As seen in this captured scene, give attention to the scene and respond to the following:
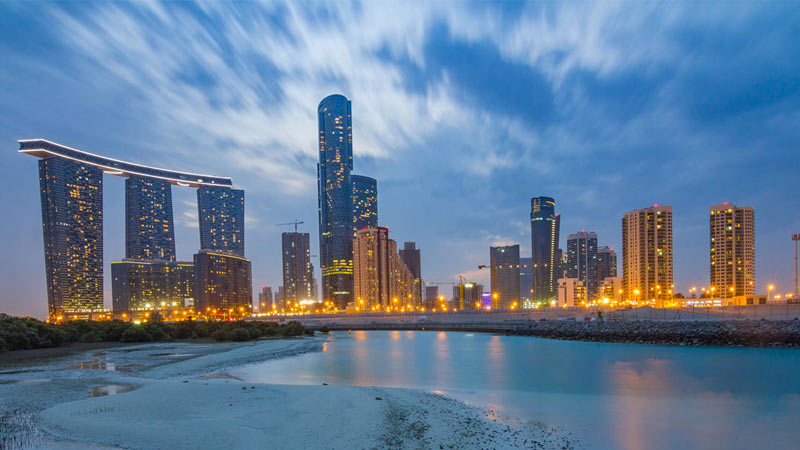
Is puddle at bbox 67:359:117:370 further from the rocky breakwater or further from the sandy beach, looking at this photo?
the rocky breakwater

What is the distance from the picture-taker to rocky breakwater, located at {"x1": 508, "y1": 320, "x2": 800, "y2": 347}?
2333 inches

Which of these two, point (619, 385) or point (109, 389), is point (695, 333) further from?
point (109, 389)

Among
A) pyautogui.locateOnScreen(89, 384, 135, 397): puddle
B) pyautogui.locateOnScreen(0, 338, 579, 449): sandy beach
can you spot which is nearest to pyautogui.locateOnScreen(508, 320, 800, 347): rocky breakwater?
pyautogui.locateOnScreen(0, 338, 579, 449): sandy beach

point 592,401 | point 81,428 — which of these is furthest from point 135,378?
point 592,401

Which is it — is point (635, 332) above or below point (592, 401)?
below

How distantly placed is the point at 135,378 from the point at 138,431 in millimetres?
15439

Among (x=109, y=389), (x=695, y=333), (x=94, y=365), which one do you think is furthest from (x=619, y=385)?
(x=94, y=365)

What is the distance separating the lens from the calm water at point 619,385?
19781 mm

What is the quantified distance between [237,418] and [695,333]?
2760 inches

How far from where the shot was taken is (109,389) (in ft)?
83.1

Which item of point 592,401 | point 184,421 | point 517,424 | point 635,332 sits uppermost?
point 184,421

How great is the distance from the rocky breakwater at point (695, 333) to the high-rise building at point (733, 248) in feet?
487

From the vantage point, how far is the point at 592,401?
26.6 metres

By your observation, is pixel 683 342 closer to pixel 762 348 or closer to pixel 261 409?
pixel 762 348
